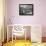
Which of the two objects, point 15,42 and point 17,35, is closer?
point 15,42

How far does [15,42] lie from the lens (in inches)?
113

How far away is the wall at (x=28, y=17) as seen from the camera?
10.1 ft

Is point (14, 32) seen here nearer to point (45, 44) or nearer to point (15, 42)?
point (15, 42)

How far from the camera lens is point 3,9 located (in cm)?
292

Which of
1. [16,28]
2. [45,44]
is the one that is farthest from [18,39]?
[45,44]

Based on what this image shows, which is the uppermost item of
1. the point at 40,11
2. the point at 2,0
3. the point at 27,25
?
the point at 2,0

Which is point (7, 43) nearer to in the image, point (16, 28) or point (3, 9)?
point (16, 28)

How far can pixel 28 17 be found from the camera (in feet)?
10.2

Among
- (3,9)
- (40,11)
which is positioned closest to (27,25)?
(40,11)

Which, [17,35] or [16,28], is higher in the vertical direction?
[16,28]

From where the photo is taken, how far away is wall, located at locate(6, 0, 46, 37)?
3.07 metres

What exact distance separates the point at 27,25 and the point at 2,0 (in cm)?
86

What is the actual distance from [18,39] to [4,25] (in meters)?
0.51

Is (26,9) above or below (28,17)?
above
